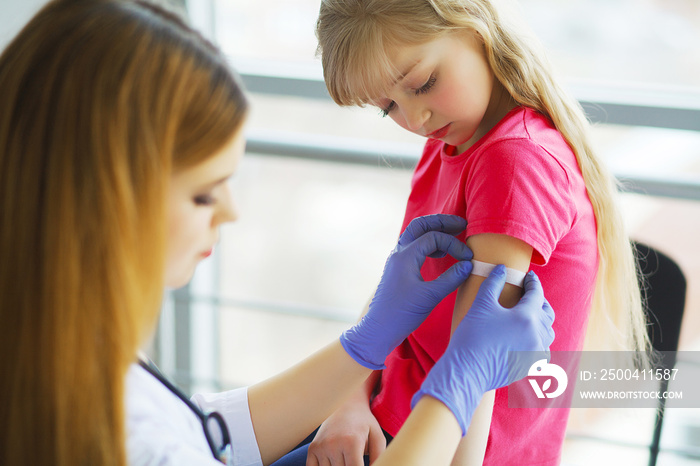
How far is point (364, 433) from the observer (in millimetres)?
1152

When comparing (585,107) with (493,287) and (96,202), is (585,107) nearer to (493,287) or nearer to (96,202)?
(493,287)

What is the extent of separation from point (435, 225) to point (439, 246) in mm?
62

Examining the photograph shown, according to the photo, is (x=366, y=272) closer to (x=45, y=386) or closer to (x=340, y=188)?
(x=340, y=188)

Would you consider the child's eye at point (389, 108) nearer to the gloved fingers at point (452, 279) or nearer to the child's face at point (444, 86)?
the child's face at point (444, 86)

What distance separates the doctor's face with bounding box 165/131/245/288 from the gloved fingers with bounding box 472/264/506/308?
0.41m

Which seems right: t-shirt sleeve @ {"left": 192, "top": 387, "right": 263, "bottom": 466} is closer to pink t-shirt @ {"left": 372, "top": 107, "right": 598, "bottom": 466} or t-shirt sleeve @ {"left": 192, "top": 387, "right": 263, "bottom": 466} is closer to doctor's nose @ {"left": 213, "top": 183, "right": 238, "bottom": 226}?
pink t-shirt @ {"left": 372, "top": 107, "right": 598, "bottom": 466}

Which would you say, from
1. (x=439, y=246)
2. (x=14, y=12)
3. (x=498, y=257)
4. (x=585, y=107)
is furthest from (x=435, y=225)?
(x=14, y=12)

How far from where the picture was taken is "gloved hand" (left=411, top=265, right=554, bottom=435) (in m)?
0.89

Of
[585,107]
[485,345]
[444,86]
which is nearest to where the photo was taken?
[485,345]

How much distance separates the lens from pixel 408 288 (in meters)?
1.07

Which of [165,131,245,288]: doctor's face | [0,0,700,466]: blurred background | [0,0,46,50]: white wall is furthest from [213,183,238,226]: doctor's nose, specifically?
[0,0,46,50]: white wall

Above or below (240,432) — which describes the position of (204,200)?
above

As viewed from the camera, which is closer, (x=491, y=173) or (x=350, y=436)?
(x=491, y=173)

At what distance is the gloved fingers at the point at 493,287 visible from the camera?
902mm
